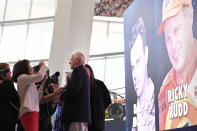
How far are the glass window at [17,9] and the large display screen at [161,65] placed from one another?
7183 millimetres

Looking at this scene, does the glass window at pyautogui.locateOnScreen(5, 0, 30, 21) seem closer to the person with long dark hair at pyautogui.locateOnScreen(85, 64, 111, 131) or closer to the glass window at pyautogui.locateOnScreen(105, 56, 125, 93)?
the glass window at pyautogui.locateOnScreen(105, 56, 125, 93)

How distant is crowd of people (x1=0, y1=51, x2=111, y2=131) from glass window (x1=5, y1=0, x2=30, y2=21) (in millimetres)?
8550

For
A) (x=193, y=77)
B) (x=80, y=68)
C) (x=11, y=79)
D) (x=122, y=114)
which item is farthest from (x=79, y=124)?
(x=122, y=114)

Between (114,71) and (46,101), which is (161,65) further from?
(114,71)

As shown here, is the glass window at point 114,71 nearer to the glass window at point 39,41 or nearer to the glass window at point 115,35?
the glass window at point 115,35

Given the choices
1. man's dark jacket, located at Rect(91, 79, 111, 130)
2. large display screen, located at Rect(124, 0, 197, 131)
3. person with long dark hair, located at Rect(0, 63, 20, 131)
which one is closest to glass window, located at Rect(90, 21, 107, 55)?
large display screen, located at Rect(124, 0, 197, 131)

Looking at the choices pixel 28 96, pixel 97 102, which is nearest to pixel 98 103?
pixel 97 102

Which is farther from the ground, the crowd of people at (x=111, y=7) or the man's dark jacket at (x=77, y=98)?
the crowd of people at (x=111, y=7)

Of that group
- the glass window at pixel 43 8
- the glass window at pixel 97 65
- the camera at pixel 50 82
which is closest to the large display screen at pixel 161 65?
the camera at pixel 50 82

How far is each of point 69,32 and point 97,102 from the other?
3.07m

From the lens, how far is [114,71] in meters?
11.9

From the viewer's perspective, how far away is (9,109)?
10.6ft

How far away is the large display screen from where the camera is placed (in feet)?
10.8

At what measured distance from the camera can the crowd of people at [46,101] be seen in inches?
127
